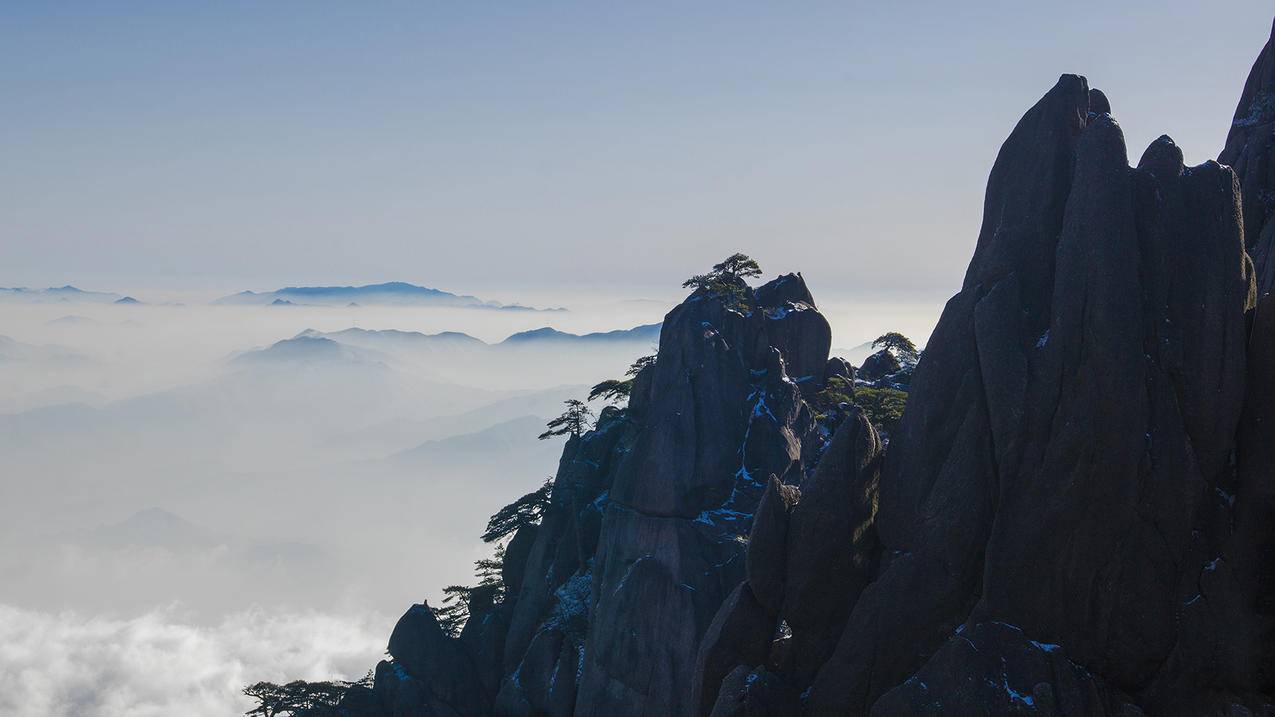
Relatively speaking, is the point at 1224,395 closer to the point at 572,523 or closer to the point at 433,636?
the point at 572,523

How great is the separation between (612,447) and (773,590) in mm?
27280

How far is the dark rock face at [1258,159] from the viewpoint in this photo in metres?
40.1

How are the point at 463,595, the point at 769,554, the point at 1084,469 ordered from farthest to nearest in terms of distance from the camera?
the point at 463,595 < the point at 769,554 < the point at 1084,469

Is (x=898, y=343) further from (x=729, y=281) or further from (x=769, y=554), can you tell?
(x=769, y=554)

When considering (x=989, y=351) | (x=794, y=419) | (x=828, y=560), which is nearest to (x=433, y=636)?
(x=794, y=419)

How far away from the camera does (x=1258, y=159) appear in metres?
44.8

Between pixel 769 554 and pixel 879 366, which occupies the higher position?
pixel 879 366

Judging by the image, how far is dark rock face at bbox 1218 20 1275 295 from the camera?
132 feet

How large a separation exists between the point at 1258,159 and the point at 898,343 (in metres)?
32.0

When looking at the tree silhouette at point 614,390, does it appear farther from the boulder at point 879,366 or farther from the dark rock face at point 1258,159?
the dark rock face at point 1258,159

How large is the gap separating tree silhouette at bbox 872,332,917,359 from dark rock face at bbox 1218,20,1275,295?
28.3 meters

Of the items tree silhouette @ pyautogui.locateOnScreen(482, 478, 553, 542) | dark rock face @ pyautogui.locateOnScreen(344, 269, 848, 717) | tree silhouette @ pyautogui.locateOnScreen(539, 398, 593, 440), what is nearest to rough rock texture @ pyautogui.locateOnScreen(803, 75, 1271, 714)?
dark rock face @ pyautogui.locateOnScreen(344, 269, 848, 717)

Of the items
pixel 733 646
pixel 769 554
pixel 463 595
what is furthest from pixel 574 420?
pixel 733 646

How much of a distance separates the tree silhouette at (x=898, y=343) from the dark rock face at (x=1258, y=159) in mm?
28271
